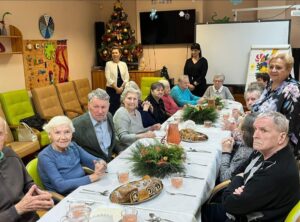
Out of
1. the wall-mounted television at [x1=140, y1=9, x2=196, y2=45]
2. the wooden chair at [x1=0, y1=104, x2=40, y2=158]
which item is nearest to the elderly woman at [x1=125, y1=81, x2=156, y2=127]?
the wooden chair at [x1=0, y1=104, x2=40, y2=158]

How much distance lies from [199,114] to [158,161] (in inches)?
60.8

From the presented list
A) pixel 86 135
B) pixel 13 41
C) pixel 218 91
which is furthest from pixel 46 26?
pixel 86 135

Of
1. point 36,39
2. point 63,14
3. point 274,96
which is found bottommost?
point 274,96

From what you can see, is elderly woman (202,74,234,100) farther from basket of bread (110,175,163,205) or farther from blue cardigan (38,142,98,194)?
basket of bread (110,175,163,205)

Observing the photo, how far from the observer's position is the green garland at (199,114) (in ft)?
11.1

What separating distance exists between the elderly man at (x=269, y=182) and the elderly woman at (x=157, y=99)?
2.25 meters

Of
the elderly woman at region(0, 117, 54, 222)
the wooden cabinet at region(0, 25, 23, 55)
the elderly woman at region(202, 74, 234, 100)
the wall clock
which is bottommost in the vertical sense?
the elderly woman at region(0, 117, 54, 222)

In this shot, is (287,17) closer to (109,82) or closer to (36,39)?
(109,82)

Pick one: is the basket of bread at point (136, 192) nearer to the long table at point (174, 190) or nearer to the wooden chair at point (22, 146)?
the long table at point (174, 190)

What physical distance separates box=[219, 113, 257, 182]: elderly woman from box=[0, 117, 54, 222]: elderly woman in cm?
119

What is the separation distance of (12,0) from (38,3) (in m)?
0.64

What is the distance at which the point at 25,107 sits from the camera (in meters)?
4.64

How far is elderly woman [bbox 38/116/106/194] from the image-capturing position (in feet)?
6.40

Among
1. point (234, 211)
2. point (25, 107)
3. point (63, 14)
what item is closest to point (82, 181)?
point (234, 211)
